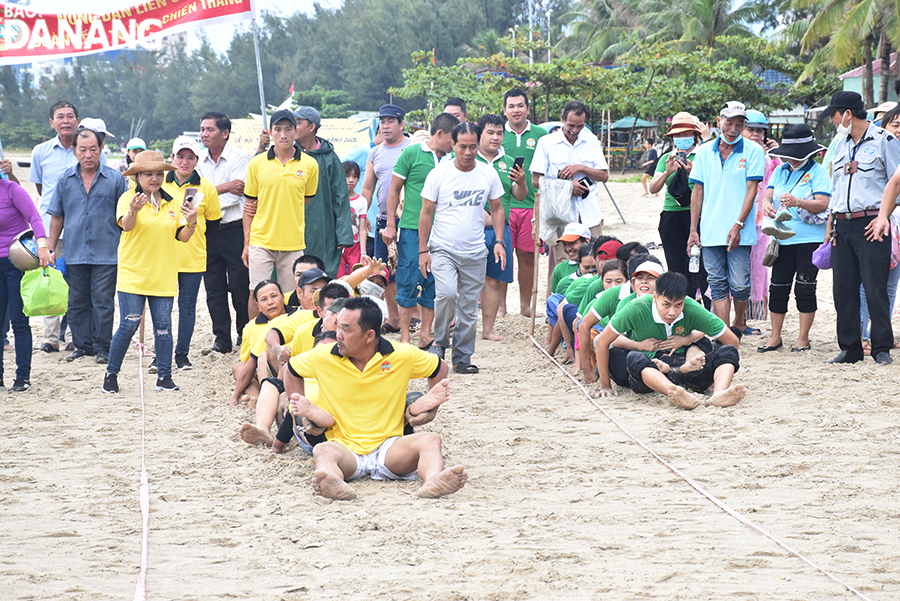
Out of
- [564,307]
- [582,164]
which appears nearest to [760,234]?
[582,164]

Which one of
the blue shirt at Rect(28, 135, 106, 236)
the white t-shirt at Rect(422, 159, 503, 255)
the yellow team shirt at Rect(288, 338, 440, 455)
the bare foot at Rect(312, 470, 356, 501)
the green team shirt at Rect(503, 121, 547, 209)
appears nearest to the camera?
the bare foot at Rect(312, 470, 356, 501)

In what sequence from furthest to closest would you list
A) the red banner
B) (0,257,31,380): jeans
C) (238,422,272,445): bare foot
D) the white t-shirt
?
the red banner, the white t-shirt, (0,257,31,380): jeans, (238,422,272,445): bare foot

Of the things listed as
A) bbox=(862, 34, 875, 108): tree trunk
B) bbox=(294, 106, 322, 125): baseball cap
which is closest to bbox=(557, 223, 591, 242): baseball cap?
bbox=(294, 106, 322, 125): baseball cap

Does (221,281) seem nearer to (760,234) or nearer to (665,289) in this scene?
(665,289)

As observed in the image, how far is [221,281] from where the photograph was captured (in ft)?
27.8

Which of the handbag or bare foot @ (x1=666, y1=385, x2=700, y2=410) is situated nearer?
bare foot @ (x1=666, y1=385, x2=700, y2=410)

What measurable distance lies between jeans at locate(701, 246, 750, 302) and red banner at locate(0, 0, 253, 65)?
199 inches

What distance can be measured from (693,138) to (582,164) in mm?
1141

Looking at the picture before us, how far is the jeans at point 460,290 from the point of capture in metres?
7.50

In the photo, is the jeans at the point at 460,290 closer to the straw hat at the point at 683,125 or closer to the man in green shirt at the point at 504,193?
the man in green shirt at the point at 504,193

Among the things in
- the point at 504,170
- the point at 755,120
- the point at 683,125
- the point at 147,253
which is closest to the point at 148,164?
the point at 147,253

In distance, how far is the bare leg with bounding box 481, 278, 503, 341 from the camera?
854cm

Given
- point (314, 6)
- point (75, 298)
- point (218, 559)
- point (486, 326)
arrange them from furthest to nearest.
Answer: point (314, 6), point (486, 326), point (75, 298), point (218, 559)

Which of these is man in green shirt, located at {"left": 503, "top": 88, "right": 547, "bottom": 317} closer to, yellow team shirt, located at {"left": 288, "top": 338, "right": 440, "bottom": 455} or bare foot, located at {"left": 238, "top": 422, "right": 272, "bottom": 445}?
bare foot, located at {"left": 238, "top": 422, "right": 272, "bottom": 445}
